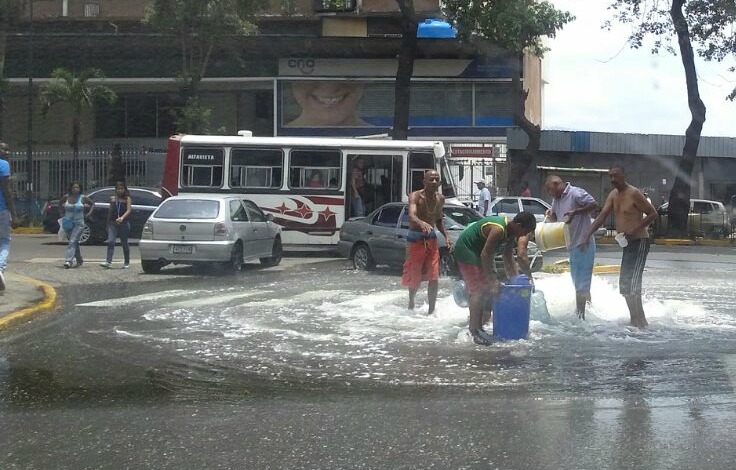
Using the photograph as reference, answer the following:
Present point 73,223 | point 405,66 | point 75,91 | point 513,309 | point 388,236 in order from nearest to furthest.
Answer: point 513,309
point 73,223
point 388,236
point 405,66
point 75,91

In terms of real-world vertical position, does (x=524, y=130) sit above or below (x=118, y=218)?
above

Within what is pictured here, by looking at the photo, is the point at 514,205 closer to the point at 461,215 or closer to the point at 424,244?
the point at 461,215

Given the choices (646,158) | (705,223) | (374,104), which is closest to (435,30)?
(374,104)

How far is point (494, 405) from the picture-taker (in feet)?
22.2

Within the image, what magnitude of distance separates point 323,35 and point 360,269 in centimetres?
1994

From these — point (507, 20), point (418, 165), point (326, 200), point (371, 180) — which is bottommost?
point (326, 200)

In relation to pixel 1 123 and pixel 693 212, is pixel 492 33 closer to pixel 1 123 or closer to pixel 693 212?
pixel 693 212

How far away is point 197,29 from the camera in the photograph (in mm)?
33812

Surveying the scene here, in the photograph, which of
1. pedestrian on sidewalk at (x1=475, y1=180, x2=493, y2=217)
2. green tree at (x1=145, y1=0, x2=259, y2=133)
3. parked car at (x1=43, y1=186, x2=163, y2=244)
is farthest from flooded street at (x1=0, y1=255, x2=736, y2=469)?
green tree at (x1=145, y1=0, x2=259, y2=133)

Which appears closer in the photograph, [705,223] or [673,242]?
[673,242]

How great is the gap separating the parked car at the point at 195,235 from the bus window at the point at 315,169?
5281 millimetres

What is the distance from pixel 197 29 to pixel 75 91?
532 cm

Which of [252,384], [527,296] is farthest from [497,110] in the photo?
[252,384]

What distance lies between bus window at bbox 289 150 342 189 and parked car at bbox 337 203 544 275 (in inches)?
149
